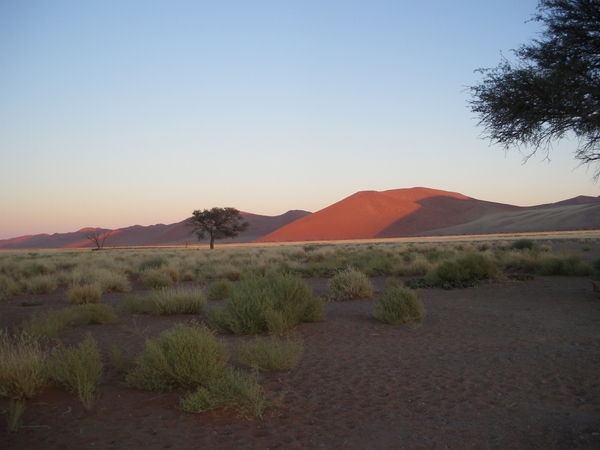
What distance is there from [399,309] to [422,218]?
360 feet

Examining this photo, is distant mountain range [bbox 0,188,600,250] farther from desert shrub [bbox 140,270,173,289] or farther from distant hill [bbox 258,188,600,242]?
desert shrub [bbox 140,270,173,289]

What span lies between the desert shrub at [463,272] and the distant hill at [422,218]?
3093 inches

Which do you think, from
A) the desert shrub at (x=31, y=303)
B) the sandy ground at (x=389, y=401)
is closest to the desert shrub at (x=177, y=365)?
the sandy ground at (x=389, y=401)

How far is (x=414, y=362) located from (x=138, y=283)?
16.8m

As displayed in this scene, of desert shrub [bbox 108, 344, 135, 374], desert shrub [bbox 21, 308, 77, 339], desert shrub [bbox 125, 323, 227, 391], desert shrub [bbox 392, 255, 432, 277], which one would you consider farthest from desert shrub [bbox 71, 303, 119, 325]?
desert shrub [bbox 392, 255, 432, 277]

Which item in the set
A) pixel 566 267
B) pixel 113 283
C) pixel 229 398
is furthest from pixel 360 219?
pixel 229 398

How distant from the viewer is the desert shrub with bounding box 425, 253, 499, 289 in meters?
16.9

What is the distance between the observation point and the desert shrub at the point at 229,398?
5.54 metres

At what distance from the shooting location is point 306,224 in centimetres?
12300

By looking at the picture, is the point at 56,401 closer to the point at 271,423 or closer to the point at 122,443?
the point at 122,443

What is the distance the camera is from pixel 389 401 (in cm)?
591

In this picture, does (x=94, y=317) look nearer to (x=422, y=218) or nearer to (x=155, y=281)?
(x=155, y=281)

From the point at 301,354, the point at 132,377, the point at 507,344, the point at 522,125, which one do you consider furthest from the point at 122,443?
the point at 522,125

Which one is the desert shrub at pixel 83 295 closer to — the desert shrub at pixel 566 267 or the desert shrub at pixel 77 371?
the desert shrub at pixel 77 371
